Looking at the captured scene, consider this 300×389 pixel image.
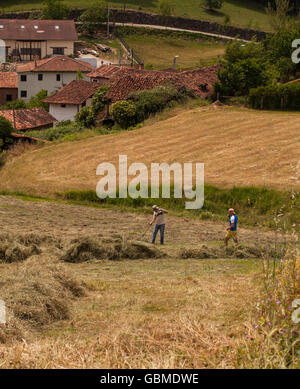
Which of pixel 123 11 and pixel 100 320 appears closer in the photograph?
pixel 100 320

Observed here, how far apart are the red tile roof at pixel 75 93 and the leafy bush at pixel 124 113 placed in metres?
12.0

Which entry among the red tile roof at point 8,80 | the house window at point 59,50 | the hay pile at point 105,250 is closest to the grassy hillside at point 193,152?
the hay pile at point 105,250

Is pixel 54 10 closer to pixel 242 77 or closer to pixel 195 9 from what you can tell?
pixel 195 9

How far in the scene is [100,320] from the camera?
1066 centimetres

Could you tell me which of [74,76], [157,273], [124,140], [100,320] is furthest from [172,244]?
[74,76]

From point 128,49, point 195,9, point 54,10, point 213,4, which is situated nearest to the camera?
point 128,49

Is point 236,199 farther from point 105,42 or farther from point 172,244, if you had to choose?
point 105,42

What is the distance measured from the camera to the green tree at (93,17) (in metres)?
100

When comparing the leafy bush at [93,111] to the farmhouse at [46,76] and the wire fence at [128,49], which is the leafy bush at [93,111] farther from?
the wire fence at [128,49]

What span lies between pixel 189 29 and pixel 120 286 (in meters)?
95.4

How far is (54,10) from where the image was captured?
103000mm

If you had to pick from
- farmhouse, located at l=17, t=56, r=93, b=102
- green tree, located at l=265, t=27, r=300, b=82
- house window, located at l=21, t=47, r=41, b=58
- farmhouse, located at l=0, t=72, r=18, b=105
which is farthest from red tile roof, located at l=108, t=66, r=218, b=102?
house window, located at l=21, t=47, r=41, b=58

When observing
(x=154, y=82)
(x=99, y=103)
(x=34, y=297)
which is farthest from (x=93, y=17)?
(x=34, y=297)

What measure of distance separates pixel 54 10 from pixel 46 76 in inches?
1298
